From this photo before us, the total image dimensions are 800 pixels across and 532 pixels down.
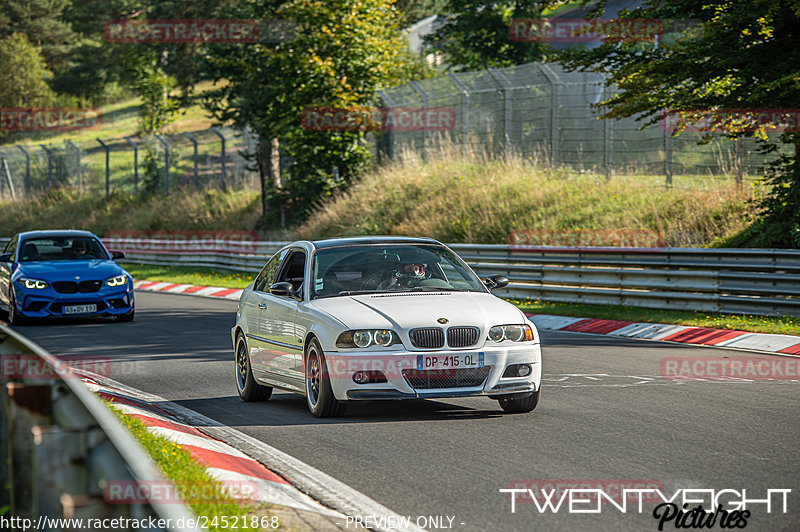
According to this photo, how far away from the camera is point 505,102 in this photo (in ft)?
94.6

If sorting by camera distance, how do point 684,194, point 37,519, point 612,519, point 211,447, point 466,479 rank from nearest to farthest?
point 37,519 < point 612,519 < point 466,479 < point 211,447 < point 684,194

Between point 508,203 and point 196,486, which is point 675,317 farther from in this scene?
point 196,486

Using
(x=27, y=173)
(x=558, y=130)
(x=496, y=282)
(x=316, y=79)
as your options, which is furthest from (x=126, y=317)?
(x=27, y=173)

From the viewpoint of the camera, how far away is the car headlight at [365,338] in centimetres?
850

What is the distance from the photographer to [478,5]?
4438 cm

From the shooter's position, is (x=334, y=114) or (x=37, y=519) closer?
(x=37, y=519)

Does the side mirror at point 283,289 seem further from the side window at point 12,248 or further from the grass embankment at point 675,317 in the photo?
the side window at point 12,248

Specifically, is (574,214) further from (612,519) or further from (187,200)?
(187,200)

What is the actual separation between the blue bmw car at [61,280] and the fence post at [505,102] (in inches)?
506

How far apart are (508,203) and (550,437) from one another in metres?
18.5

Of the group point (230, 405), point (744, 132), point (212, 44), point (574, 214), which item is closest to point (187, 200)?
point (212, 44)

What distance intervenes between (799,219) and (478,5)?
2931cm

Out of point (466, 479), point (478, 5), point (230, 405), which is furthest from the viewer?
point (478, 5)

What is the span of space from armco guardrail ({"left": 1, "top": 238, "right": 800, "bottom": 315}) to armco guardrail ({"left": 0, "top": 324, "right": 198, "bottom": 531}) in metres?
12.5
